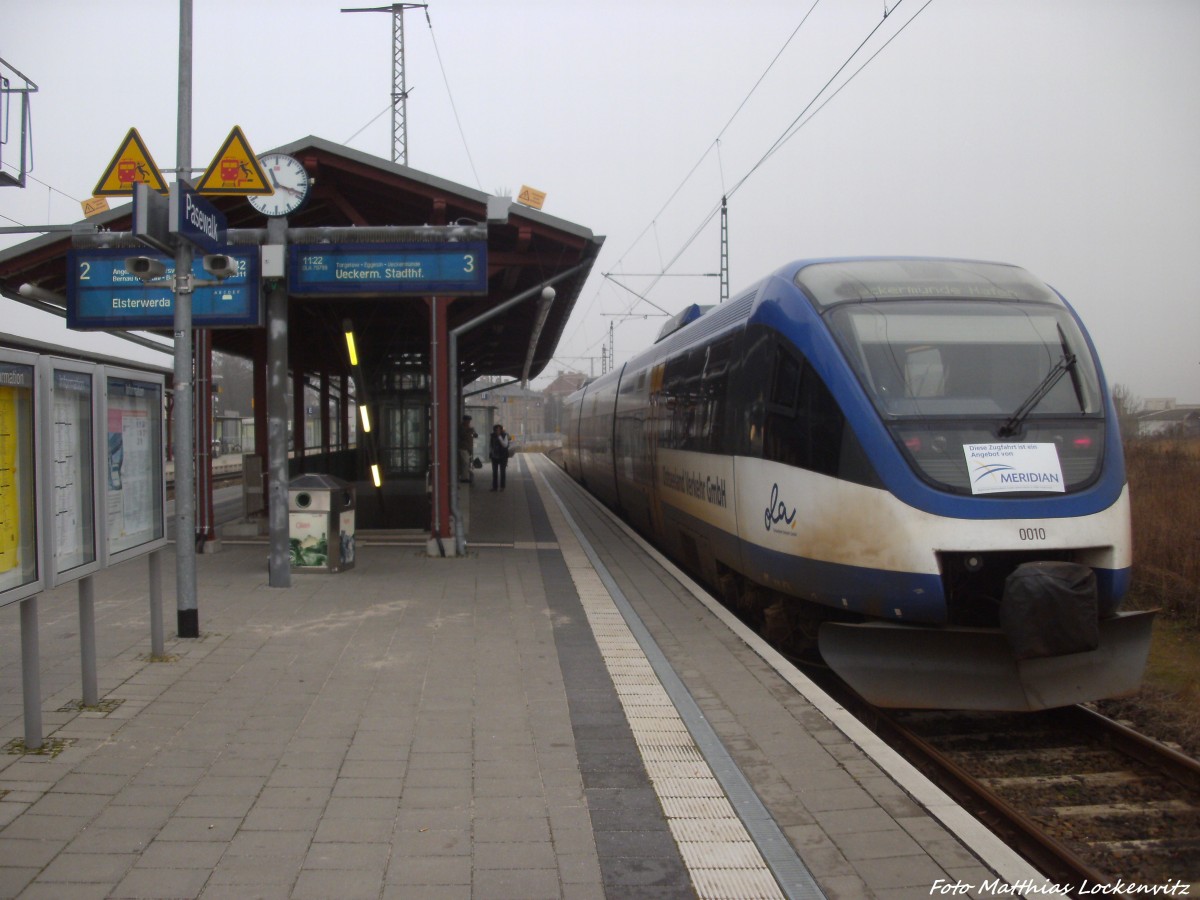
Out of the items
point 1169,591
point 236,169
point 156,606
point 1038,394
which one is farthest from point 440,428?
point 1169,591

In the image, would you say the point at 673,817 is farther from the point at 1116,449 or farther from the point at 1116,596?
the point at 1116,449

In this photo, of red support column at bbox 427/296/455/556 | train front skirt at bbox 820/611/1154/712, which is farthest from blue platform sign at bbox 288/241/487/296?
train front skirt at bbox 820/611/1154/712

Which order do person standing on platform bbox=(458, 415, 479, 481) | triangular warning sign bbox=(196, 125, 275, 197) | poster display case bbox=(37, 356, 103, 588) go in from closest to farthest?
1. poster display case bbox=(37, 356, 103, 588)
2. triangular warning sign bbox=(196, 125, 275, 197)
3. person standing on platform bbox=(458, 415, 479, 481)

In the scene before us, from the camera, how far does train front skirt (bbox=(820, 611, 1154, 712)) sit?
19.0 feet

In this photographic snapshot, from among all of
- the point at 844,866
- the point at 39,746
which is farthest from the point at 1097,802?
the point at 39,746

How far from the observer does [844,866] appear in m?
3.68

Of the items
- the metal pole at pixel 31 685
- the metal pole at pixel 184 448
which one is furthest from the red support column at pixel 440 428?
the metal pole at pixel 31 685

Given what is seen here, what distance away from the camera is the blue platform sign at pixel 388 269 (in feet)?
32.2

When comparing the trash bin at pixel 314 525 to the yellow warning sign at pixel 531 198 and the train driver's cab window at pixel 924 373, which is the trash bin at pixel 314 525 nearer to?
the yellow warning sign at pixel 531 198

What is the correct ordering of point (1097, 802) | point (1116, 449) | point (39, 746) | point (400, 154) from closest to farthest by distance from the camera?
1. point (39, 746)
2. point (1097, 802)
3. point (1116, 449)
4. point (400, 154)

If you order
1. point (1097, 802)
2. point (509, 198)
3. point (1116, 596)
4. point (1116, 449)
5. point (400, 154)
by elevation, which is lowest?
point (1097, 802)

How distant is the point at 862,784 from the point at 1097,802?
5.40 feet

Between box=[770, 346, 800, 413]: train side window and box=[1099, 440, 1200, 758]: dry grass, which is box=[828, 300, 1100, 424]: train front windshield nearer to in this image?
box=[770, 346, 800, 413]: train side window

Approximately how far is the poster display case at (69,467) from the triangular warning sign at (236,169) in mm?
2666
